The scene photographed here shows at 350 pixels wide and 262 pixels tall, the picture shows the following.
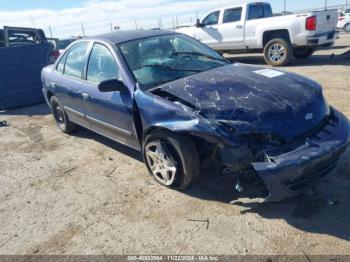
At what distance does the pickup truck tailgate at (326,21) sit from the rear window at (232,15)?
262cm

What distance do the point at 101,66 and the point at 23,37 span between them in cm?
658

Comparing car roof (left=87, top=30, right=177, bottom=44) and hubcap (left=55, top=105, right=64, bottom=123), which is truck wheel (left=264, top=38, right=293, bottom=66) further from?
hubcap (left=55, top=105, right=64, bottom=123)

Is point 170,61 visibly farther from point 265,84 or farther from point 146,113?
point 265,84

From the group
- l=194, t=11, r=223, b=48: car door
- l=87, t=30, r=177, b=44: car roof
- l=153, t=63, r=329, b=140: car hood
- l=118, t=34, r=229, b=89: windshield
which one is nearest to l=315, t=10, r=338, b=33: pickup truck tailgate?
l=194, t=11, r=223, b=48: car door

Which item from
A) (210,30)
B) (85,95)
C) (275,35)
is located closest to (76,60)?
(85,95)

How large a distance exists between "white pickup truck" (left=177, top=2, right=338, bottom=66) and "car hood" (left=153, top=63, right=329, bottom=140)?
6660mm

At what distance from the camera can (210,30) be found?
12258mm

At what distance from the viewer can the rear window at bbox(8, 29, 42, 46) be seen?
31.9 feet

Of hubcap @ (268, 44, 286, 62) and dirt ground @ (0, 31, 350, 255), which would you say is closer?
dirt ground @ (0, 31, 350, 255)

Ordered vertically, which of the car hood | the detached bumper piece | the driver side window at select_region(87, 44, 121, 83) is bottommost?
the detached bumper piece

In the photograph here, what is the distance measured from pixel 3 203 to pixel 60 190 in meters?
0.67

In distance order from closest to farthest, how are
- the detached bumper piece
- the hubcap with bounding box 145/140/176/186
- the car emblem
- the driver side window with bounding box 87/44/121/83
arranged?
1. the detached bumper piece
2. the car emblem
3. the hubcap with bounding box 145/140/176/186
4. the driver side window with bounding box 87/44/121/83

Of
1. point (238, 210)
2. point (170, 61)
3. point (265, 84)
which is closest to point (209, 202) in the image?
point (238, 210)

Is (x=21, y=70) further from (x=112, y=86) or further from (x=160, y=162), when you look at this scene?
(x=160, y=162)
